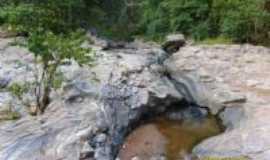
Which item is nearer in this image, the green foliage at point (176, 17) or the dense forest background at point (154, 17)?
the dense forest background at point (154, 17)

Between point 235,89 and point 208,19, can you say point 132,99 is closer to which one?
point 235,89

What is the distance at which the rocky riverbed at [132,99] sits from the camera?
7113 millimetres

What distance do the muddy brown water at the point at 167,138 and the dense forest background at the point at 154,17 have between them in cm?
349

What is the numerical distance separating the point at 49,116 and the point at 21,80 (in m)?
1.86

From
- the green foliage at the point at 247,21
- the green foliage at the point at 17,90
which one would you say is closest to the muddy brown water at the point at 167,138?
the green foliage at the point at 17,90

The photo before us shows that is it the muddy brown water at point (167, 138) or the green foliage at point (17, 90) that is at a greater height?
the green foliage at point (17, 90)

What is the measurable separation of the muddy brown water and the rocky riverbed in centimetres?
23

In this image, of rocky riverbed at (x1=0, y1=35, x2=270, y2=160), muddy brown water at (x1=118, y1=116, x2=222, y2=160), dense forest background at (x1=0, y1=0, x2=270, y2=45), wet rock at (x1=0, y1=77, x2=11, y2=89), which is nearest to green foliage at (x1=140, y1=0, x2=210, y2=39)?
dense forest background at (x1=0, y1=0, x2=270, y2=45)

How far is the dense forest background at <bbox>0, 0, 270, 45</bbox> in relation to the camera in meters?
14.7

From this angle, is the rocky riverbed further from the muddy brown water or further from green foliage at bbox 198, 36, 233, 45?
green foliage at bbox 198, 36, 233, 45

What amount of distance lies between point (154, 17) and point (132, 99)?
1036cm

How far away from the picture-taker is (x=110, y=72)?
10.5 meters

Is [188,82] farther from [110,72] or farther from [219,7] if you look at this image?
[219,7]

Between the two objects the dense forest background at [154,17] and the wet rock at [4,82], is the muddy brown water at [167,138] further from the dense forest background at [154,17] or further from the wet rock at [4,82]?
the dense forest background at [154,17]
